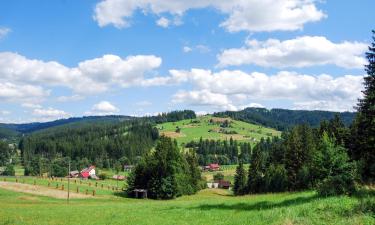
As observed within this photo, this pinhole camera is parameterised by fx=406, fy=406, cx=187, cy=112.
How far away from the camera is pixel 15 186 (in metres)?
84.8

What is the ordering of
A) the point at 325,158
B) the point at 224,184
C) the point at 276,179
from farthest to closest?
the point at 224,184 < the point at 276,179 < the point at 325,158

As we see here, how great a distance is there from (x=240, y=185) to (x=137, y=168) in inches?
1231

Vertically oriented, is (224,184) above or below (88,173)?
below

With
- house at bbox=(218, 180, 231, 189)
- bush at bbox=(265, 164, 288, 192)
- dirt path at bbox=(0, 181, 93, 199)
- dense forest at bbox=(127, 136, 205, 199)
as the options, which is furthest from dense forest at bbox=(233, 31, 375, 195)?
house at bbox=(218, 180, 231, 189)

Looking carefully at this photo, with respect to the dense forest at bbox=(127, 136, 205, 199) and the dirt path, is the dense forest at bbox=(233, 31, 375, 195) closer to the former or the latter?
the dense forest at bbox=(127, 136, 205, 199)

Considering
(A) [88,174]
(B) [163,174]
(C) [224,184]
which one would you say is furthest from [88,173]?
(B) [163,174]

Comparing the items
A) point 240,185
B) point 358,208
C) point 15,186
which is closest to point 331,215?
point 358,208

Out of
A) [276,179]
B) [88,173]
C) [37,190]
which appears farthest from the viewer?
[88,173]

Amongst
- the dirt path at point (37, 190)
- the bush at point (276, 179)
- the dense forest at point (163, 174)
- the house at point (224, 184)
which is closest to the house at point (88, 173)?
the house at point (224, 184)

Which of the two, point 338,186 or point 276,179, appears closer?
point 338,186

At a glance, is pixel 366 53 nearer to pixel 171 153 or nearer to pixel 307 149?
pixel 307 149

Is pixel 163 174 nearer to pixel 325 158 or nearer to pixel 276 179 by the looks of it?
pixel 276 179

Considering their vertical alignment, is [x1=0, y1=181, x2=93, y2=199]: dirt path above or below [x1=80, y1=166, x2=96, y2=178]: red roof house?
above

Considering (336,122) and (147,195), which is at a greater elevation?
(336,122)
